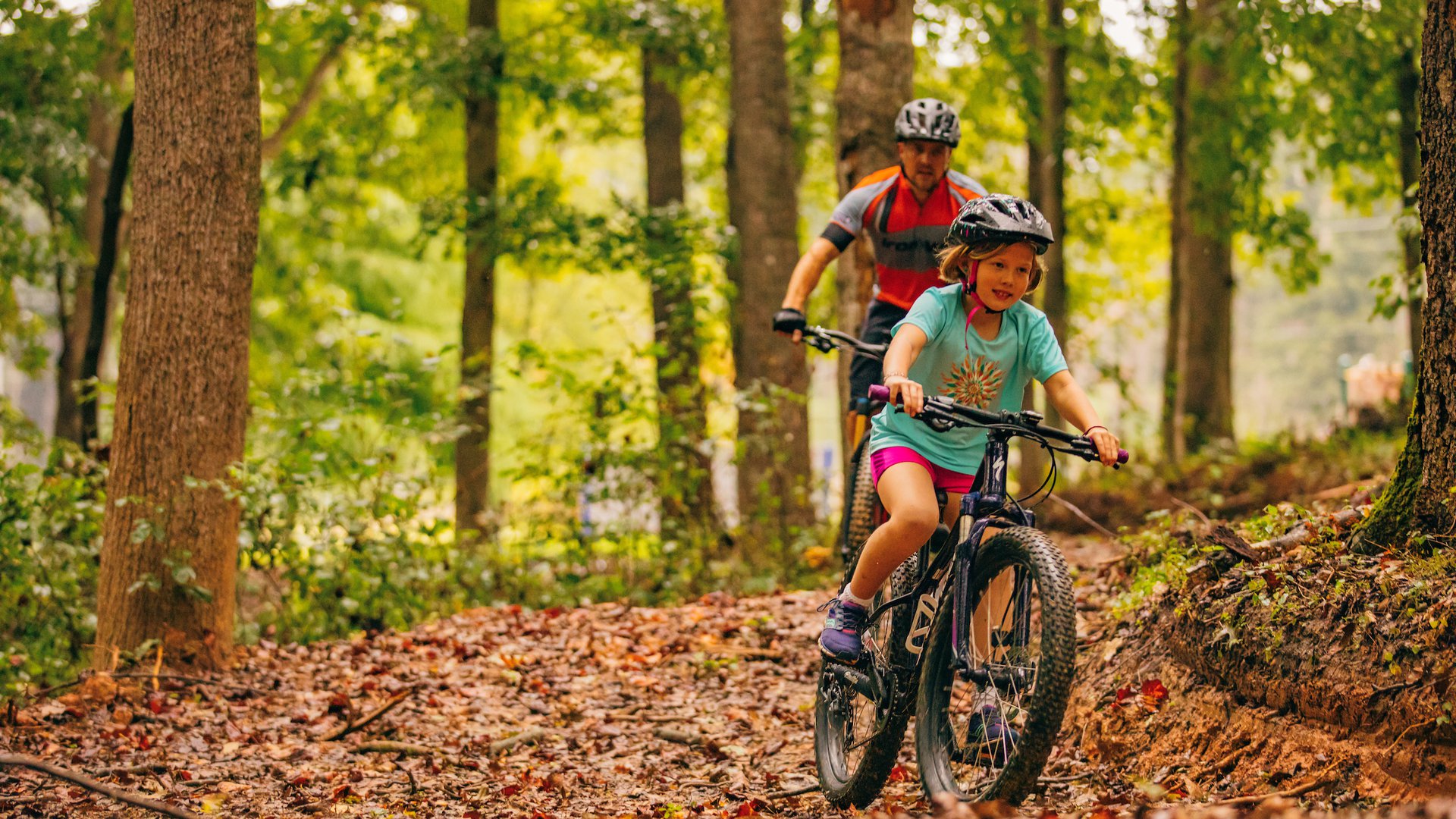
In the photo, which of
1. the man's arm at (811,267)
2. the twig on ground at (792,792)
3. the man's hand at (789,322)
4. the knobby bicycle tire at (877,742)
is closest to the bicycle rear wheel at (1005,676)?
the knobby bicycle tire at (877,742)

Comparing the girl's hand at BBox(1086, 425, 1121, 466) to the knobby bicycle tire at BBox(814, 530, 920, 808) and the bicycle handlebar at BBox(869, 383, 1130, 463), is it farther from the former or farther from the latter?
the knobby bicycle tire at BBox(814, 530, 920, 808)

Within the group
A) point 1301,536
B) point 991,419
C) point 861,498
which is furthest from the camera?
point 861,498

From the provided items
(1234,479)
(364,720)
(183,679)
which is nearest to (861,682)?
(364,720)

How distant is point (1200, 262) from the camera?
15891 millimetres

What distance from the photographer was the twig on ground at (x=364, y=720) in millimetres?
5727

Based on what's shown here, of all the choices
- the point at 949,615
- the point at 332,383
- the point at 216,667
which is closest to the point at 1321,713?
the point at 949,615

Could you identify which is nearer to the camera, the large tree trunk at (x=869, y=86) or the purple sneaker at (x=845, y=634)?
the purple sneaker at (x=845, y=634)

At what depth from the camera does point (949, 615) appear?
404cm

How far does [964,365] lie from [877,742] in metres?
1.37

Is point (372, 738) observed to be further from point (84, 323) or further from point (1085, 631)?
point (84, 323)

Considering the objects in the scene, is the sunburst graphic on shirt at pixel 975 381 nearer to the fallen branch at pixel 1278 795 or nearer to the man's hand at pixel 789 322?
the man's hand at pixel 789 322

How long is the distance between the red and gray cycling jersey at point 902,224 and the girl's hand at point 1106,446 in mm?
2466

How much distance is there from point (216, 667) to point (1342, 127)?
13.2m

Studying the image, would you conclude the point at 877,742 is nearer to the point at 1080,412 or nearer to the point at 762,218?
the point at 1080,412
